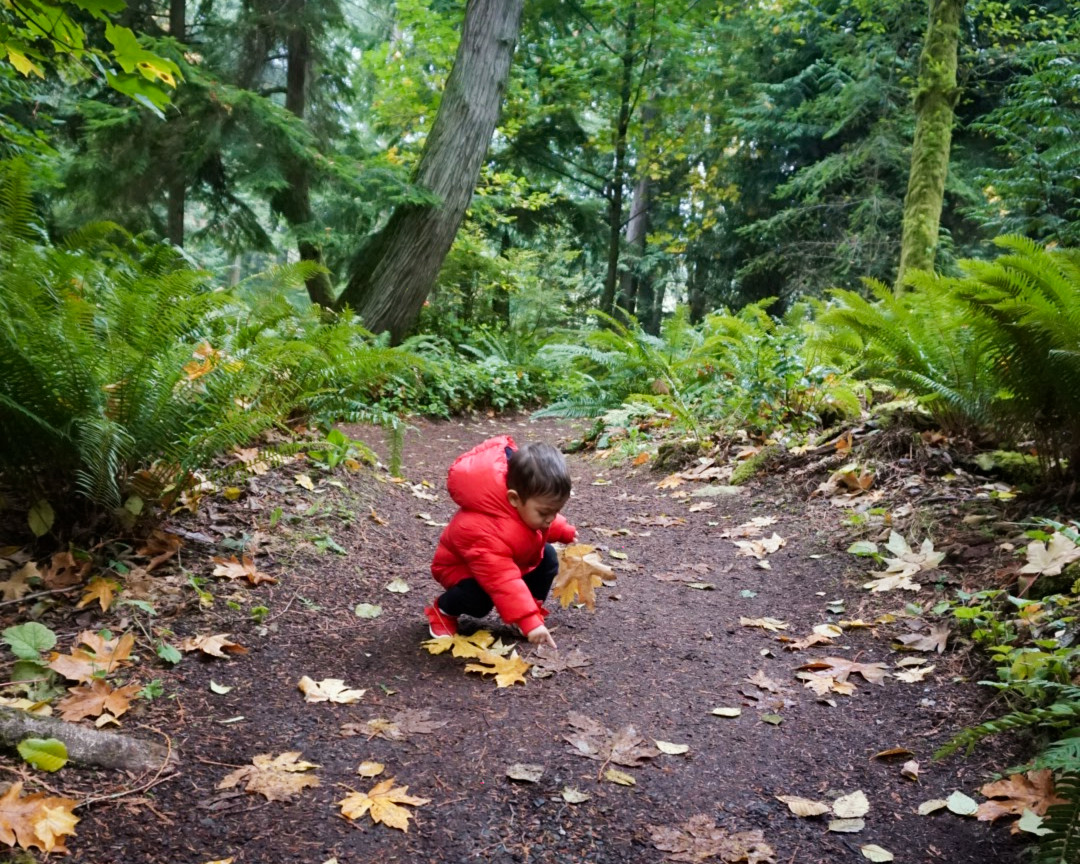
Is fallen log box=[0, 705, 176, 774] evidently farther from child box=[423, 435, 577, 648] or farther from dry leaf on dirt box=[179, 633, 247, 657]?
child box=[423, 435, 577, 648]

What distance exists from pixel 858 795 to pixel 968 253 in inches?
482

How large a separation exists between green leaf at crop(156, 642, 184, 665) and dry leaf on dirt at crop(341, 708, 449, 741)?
0.61m

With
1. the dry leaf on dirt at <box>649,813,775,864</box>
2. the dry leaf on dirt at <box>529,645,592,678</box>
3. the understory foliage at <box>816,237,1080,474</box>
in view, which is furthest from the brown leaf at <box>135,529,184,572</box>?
the understory foliage at <box>816,237,1080,474</box>

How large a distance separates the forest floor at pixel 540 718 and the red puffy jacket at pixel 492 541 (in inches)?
9.9

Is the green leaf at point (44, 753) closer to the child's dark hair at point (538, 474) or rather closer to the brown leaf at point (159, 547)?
the brown leaf at point (159, 547)

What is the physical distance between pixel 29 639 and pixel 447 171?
6.87 meters

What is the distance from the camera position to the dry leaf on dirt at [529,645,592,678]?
2.45 meters

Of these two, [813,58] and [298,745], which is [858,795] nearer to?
[298,745]

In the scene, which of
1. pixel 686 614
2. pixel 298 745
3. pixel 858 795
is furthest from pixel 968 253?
pixel 298 745

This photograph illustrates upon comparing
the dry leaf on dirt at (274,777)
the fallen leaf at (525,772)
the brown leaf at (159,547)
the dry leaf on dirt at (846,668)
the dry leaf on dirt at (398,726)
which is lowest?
the dry leaf on dirt at (398,726)

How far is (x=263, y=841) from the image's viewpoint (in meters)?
1.52

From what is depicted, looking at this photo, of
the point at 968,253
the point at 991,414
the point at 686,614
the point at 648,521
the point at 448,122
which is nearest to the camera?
the point at 686,614

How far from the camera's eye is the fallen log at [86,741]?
1.62 meters

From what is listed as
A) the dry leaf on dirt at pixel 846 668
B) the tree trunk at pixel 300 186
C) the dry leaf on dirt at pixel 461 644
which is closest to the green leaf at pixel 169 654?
the dry leaf on dirt at pixel 461 644
